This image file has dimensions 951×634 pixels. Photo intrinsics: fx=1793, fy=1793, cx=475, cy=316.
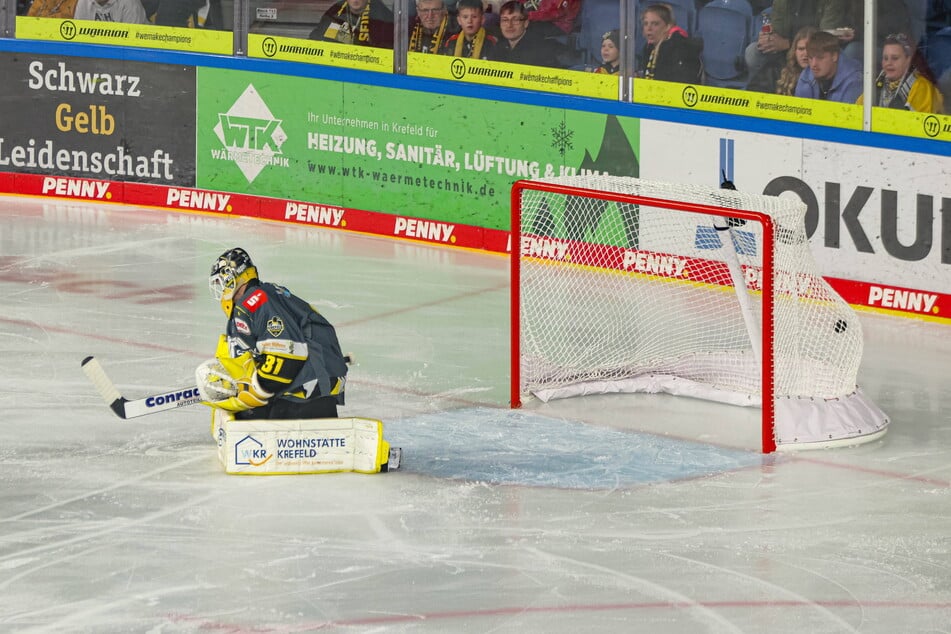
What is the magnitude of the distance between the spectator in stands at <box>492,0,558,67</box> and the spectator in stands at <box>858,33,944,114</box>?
2.59 metres

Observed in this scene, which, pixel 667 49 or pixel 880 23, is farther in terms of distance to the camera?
pixel 667 49

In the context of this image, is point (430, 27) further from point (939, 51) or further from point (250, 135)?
point (939, 51)

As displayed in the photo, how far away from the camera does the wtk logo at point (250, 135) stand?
14445mm

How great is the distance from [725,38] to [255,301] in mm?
5279

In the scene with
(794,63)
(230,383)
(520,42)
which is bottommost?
(230,383)

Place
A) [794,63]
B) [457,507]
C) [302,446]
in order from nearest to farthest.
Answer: [457,507], [302,446], [794,63]

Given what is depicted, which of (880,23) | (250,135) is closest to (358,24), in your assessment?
(250,135)

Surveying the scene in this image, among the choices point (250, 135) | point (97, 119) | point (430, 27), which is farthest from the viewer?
point (97, 119)

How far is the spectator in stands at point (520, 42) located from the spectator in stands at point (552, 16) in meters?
0.05

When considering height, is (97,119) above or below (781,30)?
below

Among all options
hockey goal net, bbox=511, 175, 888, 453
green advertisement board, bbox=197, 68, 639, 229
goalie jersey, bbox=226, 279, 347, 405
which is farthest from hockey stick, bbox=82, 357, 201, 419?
green advertisement board, bbox=197, 68, 639, 229

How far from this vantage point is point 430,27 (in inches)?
535

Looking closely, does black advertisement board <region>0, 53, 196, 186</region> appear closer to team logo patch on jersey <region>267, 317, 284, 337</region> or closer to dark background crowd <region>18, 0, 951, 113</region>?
dark background crowd <region>18, 0, 951, 113</region>

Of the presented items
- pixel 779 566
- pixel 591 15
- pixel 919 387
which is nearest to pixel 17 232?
pixel 591 15
